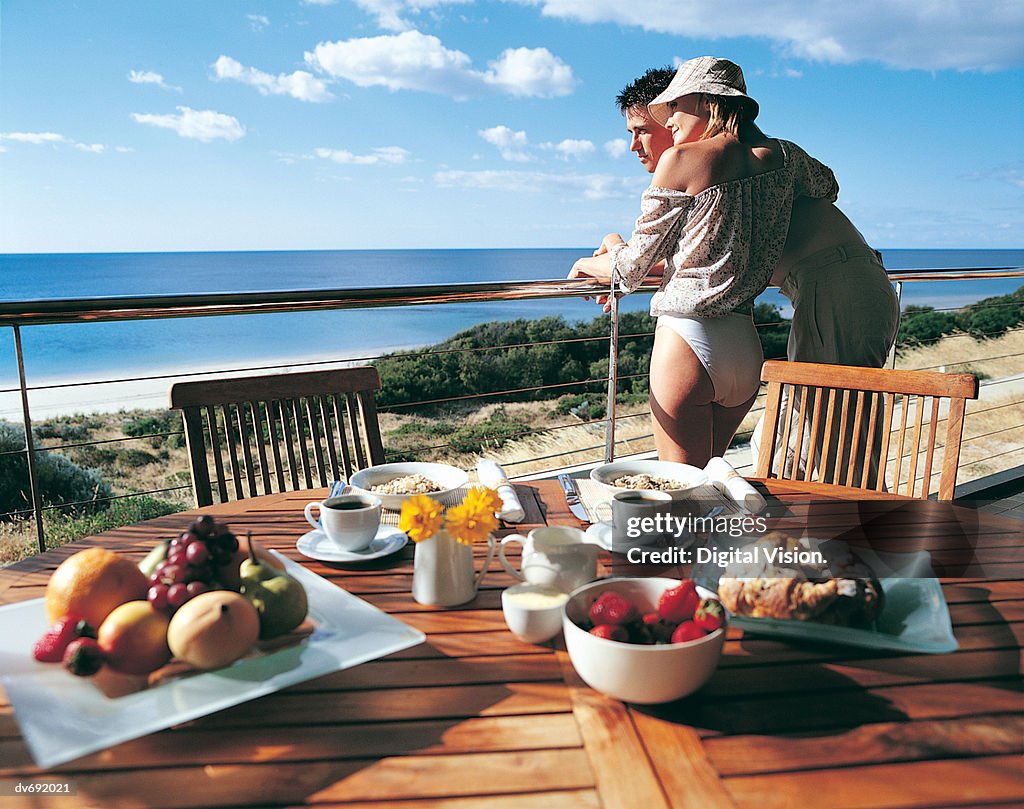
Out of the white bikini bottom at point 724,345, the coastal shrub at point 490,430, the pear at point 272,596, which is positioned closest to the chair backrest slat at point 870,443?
the white bikini bottom at point 724,345

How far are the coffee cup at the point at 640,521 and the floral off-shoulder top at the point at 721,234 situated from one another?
98 cm

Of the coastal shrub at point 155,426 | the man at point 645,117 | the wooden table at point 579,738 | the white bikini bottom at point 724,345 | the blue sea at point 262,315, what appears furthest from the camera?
the blue sea at point 262,315

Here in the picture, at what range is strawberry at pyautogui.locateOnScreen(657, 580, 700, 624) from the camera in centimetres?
79

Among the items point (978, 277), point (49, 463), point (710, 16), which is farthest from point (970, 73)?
point (49, 463)

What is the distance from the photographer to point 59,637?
29.0 inches

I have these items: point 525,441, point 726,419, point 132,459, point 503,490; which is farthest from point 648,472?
point 132,459

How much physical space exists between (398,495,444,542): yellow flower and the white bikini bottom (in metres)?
1.23

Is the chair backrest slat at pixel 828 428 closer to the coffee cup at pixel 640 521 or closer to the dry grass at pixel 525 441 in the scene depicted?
the coffee cup at pixel 640 521

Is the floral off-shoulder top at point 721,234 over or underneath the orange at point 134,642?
over

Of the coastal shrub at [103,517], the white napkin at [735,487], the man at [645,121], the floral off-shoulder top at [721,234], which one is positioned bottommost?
the coastal shrub at [103,517]

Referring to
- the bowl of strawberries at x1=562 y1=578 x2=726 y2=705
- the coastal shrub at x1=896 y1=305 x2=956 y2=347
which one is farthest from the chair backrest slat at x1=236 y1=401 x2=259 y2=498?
the coastal shrub at x1=896 y1=305 x2=956 y2=347

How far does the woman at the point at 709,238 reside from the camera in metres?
1.91

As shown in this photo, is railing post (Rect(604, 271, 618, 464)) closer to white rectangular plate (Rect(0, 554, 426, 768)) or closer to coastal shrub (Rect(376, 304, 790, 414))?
white rectangular plate (Rect(0, 554, 426, 768))

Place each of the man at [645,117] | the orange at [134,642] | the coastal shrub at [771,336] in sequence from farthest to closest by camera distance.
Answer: the coastal shrub at [771,336], the man at [645,117], the orange at [134,642]
